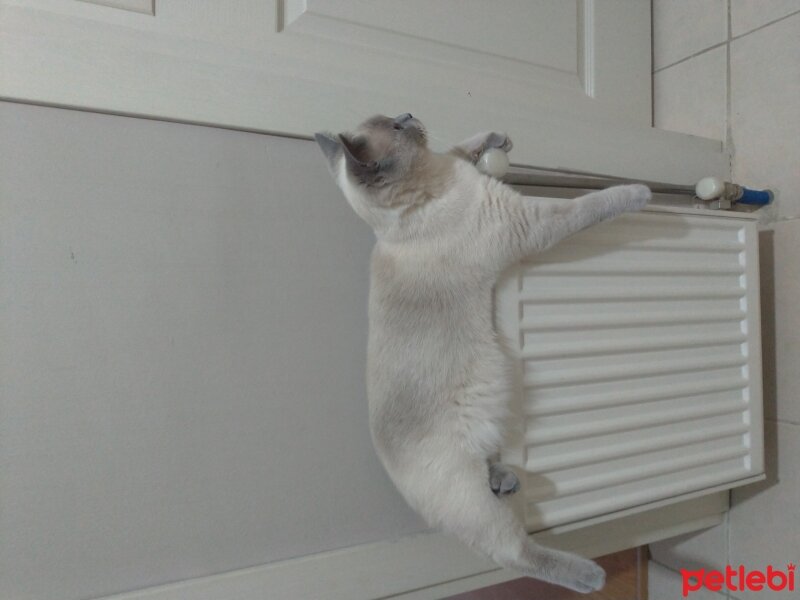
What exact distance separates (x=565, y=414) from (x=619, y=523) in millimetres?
293

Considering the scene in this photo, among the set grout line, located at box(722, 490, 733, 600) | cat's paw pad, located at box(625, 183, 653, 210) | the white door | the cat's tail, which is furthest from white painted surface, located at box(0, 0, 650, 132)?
grout line, located at box(722, 490, 733, 600)

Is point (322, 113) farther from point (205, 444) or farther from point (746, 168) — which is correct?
point (746, 168)

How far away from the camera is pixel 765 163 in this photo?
0.81 metres

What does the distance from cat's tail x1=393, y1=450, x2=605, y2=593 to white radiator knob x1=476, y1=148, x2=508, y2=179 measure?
0.34 m

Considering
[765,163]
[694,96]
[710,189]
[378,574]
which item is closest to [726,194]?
[710,189]

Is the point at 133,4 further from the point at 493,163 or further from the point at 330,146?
the point at 493,163

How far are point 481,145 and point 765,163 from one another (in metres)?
0.51

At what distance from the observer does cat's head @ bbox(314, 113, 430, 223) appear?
1.82 feet

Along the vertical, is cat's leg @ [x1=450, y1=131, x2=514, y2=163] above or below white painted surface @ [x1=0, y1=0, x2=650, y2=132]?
below

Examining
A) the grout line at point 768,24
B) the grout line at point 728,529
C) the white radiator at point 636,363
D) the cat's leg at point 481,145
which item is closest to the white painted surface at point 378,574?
the white radiator at point 636,363

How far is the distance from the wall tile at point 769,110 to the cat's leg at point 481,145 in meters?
0.47

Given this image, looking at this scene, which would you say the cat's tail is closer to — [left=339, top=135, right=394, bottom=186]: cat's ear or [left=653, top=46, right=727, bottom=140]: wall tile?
[left=339, top=135, right=394, bottom=186]: cat's ear

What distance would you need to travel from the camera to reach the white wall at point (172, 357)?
0.51 m

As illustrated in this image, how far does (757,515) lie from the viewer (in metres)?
0.83
